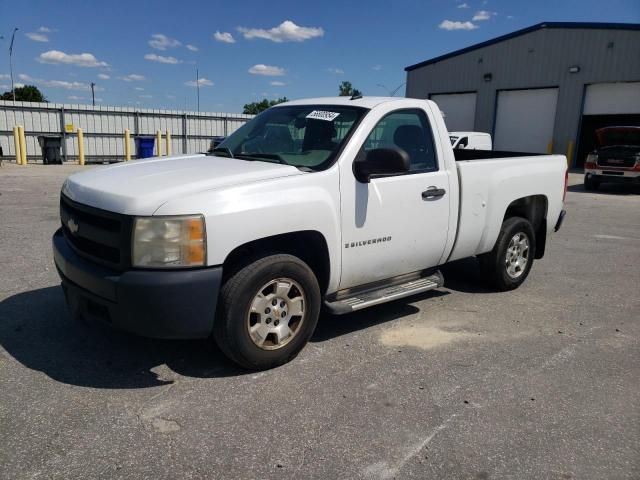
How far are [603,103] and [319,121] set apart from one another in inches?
940

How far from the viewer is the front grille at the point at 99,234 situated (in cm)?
305

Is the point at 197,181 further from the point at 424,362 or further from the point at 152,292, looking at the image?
the point at 424,362

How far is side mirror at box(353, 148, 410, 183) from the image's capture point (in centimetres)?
378

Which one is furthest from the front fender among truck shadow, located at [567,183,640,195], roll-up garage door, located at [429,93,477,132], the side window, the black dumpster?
roll-up garage door, located at [429,93,477,132]

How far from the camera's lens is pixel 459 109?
29.2m

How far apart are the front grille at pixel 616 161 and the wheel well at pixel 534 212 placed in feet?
39.0

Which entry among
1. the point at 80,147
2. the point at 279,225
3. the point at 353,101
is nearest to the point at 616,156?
the point at 353,101

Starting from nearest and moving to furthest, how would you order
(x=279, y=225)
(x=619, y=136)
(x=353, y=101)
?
(x=279, y=225)
(x=353, y=101)
(x=619, y=136)

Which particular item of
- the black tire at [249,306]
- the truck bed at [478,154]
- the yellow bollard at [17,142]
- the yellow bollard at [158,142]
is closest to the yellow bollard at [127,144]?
the yellow bollard at [158,142]

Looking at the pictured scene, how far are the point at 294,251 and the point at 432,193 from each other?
131 cm

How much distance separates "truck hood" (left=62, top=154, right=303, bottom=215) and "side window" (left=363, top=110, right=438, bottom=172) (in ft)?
3.48

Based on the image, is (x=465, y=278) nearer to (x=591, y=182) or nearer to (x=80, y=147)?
(x=591, y=182)

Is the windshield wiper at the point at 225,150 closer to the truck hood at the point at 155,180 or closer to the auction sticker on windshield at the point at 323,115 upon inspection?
the truck hood at the point at 155,180

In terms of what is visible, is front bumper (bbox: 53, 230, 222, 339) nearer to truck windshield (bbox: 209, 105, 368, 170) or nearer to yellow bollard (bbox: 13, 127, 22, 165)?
truck windshield (bbox: 209, 105, 368, 170)
